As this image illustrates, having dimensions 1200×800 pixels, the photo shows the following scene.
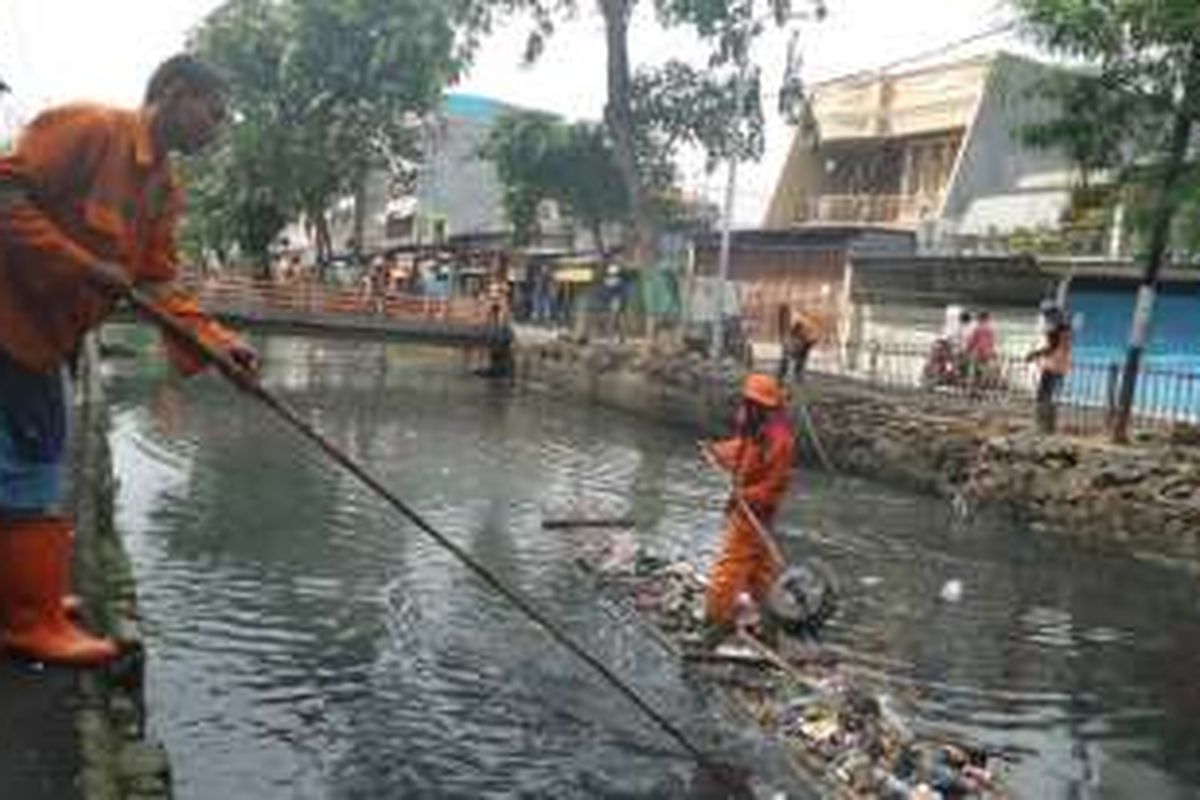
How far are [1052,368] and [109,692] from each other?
1980 centimetres

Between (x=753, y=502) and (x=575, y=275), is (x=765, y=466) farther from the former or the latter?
(x=575, y=275)

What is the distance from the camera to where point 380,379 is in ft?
145

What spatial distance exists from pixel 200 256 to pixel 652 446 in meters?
37.8

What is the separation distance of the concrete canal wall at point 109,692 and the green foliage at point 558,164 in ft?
123

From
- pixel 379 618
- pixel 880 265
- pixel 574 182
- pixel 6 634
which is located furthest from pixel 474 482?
pixel 574 182

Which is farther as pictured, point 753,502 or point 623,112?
point 623,112

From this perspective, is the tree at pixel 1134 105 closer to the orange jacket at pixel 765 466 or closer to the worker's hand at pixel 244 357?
the orange jacket at pixel 765 466

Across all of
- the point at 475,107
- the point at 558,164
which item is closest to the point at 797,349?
the point at 558,164

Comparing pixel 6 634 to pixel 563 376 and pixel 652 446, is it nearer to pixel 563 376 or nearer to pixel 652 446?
pixel 652 446

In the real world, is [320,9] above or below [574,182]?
above

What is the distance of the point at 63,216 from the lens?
6.02m

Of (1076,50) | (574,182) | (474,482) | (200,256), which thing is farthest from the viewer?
(200,256)

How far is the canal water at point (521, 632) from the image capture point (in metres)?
9.33

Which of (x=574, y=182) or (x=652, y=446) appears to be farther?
(x=574, y=182)
